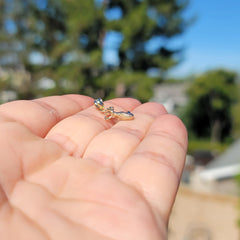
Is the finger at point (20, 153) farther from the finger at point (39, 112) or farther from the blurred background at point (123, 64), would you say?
the blurred background at point (123, 64)

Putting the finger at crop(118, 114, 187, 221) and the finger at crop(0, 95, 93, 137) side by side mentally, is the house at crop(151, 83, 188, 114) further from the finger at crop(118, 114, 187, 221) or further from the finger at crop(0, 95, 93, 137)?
the finger at crop(118, 114, 187, 221)

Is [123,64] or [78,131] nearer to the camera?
[78,131]

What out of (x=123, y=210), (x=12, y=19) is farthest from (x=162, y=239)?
(x=12, y=19)

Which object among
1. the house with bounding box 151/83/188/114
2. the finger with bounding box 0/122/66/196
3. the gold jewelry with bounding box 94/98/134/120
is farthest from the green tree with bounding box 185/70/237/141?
the finger with bounding box 0/122/66/196

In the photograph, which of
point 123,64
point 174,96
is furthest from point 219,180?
point 174,96

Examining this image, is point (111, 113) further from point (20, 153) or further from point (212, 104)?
point (212, 104)

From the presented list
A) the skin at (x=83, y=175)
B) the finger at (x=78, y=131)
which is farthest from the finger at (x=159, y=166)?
the finger at (x=78, y=131)
